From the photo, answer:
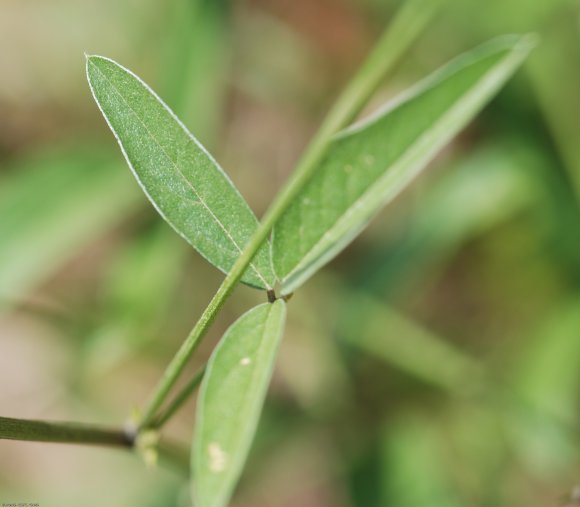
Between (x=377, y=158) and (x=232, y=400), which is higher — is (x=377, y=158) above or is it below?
above

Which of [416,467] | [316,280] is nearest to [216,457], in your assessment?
[416,467]

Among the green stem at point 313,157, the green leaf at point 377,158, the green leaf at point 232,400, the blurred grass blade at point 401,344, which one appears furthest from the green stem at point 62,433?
the blurred grass blade at point 401,344

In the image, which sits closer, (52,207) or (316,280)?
(52,207)

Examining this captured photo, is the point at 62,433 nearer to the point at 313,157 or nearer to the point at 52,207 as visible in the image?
the point at 313,157

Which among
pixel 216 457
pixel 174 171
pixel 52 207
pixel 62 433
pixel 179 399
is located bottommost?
pixel 52 207

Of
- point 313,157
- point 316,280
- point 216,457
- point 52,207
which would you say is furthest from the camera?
point 316,280

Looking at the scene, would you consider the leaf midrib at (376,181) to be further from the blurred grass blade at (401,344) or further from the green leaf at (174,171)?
the blurred grass blade at (401,344)

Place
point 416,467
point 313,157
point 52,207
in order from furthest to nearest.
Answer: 1. point 416,467
2. point 52,207
3. point 313,157

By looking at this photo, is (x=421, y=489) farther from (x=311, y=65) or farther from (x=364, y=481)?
(x=311, y=65)
